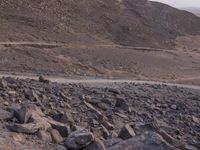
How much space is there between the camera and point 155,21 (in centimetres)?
5256

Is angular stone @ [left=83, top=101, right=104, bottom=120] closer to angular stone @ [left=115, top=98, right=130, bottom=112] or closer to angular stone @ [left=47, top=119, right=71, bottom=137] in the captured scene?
angular stone @ [left=115, top=98, right=130, bottom=112]

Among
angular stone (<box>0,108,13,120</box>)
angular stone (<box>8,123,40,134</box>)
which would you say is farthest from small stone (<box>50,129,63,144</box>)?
angular stone (<box>0,108,13,120</box>)

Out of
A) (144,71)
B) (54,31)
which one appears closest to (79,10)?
(54,31)

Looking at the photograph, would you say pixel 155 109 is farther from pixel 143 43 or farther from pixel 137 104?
pixel 143 43

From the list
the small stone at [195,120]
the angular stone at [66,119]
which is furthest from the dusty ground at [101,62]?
the angular stone at [66,119]

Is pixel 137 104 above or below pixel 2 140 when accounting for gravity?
below

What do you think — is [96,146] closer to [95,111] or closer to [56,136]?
[56,136]

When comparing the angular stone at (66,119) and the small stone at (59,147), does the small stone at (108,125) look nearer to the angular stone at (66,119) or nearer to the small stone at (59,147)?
the angular stone at (66,119)

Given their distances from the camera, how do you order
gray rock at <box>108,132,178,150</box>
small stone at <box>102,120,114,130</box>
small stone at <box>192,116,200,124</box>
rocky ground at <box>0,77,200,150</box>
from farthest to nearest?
small stone at <box>192,116,200,124</box>, small stone at <box>102,120,114,130</box>, rocky ground at <box>0,77,200,150</box>, gray rock at <box>108,132,178,150</box>

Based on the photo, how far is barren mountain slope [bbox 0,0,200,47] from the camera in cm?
3775

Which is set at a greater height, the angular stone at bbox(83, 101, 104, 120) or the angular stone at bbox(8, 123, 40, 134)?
the angular stone at bbox(8, 123, 40, 134)

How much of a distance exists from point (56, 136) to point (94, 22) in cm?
3507

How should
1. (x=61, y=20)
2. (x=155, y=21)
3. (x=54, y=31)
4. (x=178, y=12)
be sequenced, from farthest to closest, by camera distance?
1. (x=178, y=12)
2. (x=155, y=21)
3. (x=61, y=20)
4. (x=54, y=31)

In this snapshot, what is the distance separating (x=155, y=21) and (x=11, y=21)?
18.6 m
